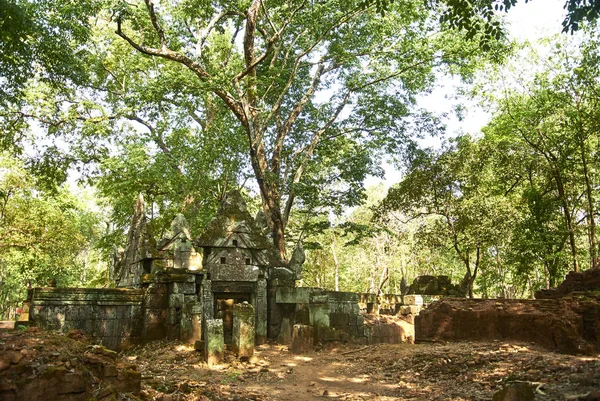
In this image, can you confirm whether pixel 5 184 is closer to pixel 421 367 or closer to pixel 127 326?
pixel 127 326

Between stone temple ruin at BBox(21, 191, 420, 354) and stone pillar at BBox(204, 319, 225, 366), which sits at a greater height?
stone temple ruin at BBox(21, 191, 420, 354)

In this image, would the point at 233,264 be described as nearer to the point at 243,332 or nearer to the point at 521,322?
the point at 243,332

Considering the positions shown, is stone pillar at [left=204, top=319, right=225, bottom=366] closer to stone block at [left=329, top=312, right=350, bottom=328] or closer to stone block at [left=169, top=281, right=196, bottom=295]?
stone block at [left=169, top=281, right=196, bottom=295]

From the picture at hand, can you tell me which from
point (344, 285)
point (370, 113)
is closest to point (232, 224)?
point (370, 113)

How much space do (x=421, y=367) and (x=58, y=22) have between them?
13.6 metres

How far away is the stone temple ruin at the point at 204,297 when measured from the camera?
11070 millimetres

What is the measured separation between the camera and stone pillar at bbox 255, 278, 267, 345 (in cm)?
1259

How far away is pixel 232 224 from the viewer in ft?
42.5

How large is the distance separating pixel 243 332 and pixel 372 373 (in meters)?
2.98

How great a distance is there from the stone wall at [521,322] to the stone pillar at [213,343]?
476cm

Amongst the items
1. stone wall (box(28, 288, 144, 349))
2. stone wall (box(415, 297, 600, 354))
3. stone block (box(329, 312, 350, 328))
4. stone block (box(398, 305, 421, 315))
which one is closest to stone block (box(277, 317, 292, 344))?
stone block (box(329, 312, 350, 328))

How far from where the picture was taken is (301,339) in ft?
38.7

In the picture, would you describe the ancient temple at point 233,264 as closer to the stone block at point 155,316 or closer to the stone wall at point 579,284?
the stone block at point 155,316

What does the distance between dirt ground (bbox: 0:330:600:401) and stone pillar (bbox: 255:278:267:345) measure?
1.44 feet
